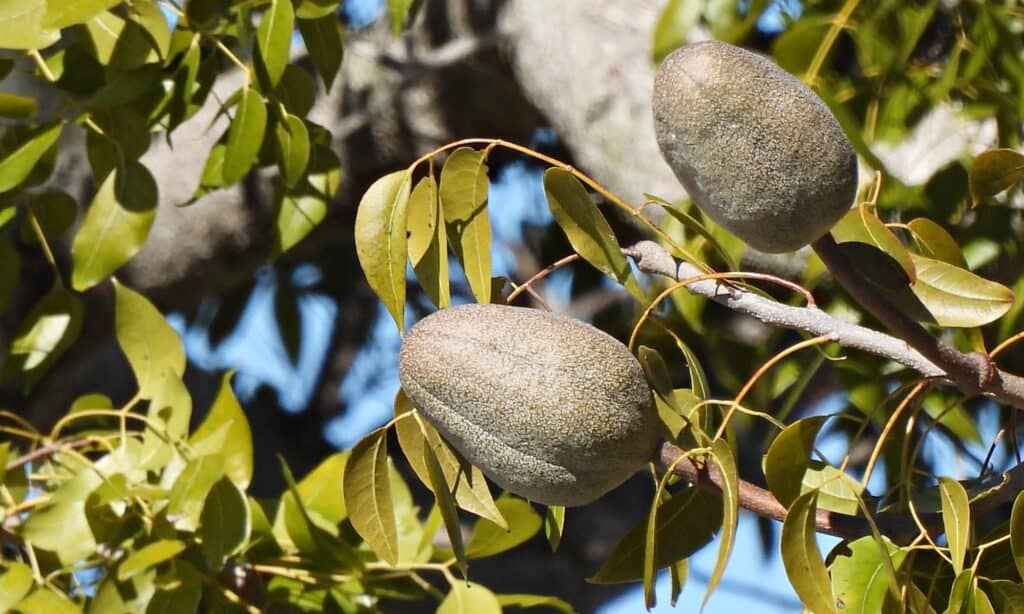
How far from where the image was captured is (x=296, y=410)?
192cm

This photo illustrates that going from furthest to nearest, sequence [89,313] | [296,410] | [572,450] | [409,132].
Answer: [296,410], [409,132], [89,313], [572,450]

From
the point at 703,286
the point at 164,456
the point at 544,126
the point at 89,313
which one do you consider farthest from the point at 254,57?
the point at 544,126

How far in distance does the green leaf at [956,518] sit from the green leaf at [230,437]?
470mm

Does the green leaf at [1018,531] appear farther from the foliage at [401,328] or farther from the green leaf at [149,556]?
the green leaf at [149,556]

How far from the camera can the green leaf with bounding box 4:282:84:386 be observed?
2.94ft

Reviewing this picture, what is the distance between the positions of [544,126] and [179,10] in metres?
0.90

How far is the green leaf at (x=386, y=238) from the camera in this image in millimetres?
542

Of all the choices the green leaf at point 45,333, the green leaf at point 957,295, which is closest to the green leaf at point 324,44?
the green leaf at point 45,333

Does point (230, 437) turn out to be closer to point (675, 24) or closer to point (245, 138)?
point (245, 138)

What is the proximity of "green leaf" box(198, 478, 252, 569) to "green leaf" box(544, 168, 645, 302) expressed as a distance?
0.33 metres

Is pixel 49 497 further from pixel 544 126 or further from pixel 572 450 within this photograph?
pixel 544 126

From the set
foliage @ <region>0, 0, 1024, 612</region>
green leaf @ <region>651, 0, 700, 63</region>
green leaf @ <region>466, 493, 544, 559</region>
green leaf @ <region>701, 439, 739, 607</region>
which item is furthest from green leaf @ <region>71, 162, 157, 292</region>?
green leaf @ <region>701, 439, 739, 607</region>

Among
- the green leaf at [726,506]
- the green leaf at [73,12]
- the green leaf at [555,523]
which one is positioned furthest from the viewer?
the green leaf at [73,12]

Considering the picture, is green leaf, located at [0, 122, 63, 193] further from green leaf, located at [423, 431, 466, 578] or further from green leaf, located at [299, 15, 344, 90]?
green leaf, located at [423, 431, 466, 578]
